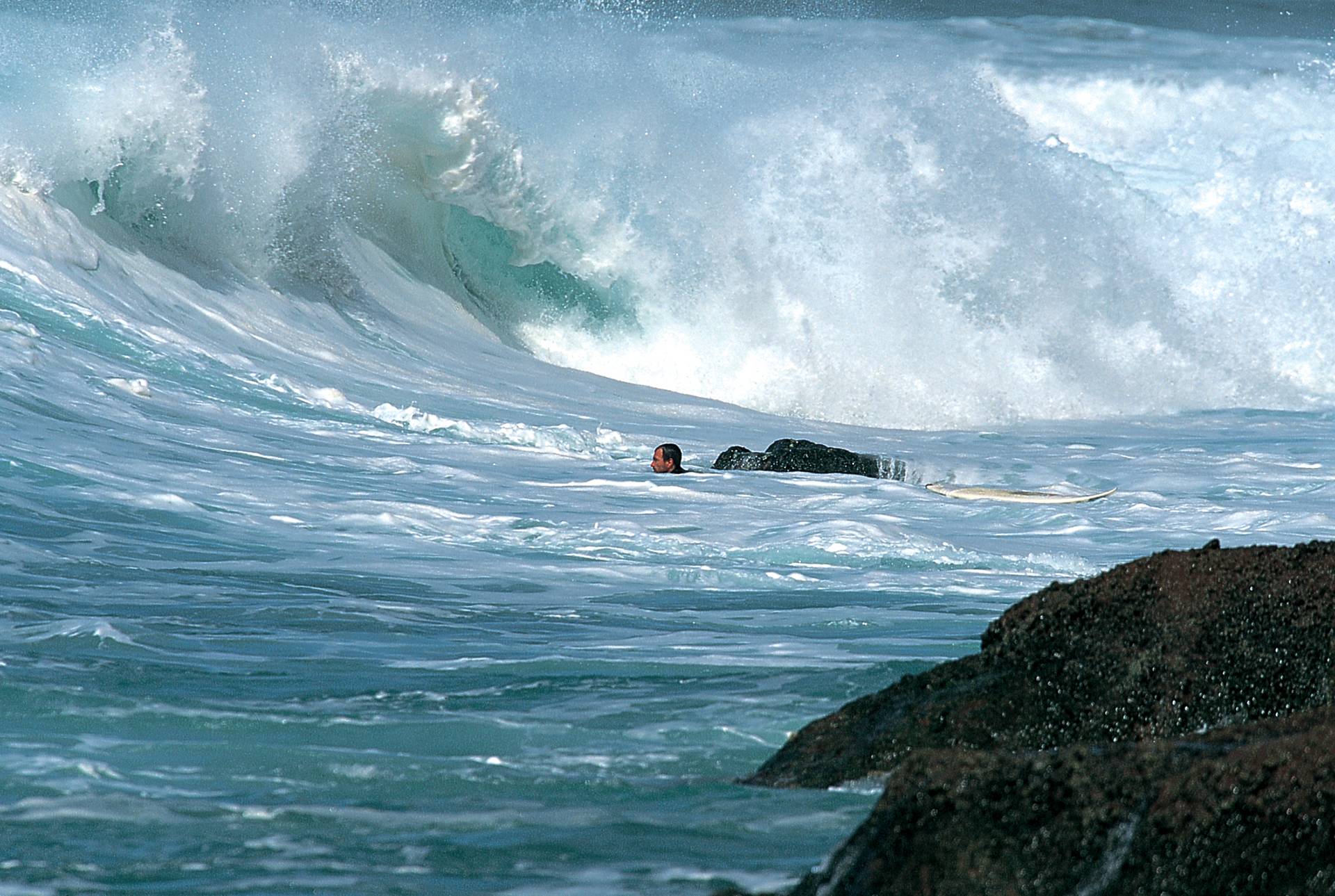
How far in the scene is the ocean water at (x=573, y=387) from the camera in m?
3.73

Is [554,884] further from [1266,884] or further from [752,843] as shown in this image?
[1266,884]

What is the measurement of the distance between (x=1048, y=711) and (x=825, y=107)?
62.8ft

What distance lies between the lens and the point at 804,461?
1148 cm

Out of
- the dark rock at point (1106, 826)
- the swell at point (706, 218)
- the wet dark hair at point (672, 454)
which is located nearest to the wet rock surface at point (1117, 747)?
the dark rock at point (1106, 826)

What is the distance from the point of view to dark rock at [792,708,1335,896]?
2.18 m

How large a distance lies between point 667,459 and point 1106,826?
29.7 feet

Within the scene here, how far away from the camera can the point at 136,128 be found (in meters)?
15.2

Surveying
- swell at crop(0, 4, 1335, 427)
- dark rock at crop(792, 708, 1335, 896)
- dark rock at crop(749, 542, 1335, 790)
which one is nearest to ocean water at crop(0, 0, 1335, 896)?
swell at crop(0, 4, 1335, 427)

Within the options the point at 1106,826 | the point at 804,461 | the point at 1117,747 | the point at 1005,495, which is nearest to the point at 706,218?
the point at 804,461

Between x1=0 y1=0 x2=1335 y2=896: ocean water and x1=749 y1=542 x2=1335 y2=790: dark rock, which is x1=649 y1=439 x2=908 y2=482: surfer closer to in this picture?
x1=0 y1=0 x2=1335 y2=896: ocean water

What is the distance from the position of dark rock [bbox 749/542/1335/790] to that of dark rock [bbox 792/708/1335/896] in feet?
3.05

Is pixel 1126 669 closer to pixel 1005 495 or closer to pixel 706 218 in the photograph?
pixel 1005 495

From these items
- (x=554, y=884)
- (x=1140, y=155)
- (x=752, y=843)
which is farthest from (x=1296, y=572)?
(x=1140, y=155)

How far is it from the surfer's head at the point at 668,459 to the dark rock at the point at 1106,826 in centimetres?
892
